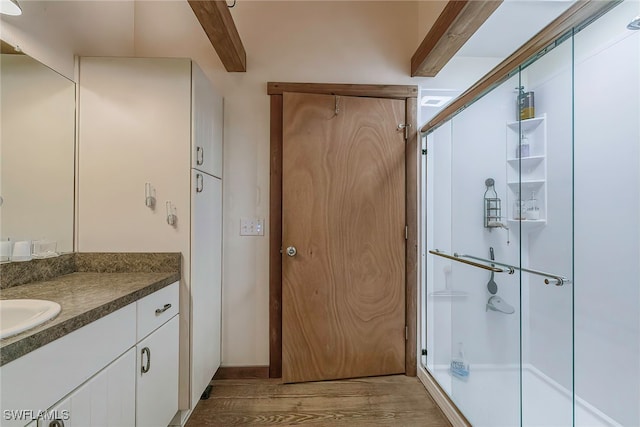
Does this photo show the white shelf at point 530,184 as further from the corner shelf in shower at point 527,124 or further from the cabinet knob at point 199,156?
the cabinet knob at point 199,156

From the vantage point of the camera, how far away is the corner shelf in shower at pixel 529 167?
1.70 metres

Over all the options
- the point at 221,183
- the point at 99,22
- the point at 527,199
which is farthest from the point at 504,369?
the point at 99,22

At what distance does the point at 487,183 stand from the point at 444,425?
4.91ft

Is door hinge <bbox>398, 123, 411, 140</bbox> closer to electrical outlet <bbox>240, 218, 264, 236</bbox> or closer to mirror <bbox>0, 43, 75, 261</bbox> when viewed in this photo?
electrical outlet <bbox>240, 218, 264, 236</bbox>

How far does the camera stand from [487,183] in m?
1.92

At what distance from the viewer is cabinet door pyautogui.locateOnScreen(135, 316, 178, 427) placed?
1.29 meters

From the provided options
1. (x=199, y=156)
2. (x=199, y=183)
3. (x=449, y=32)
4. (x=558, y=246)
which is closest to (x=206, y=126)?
(x=199, y=156)

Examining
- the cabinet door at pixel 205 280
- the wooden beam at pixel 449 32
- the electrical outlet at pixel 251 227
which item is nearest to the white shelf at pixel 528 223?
the wooden beam at pixel 449 32

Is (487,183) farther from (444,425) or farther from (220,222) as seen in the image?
(220,222)

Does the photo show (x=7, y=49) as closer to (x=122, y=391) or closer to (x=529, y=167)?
(x=122, y=391)

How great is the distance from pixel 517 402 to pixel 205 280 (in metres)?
1.89

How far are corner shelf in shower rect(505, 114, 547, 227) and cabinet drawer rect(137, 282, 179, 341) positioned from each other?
196 centimetres

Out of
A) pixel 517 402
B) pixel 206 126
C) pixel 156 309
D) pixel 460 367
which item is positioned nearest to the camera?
pixel 156 309

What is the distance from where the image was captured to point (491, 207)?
1.91m
